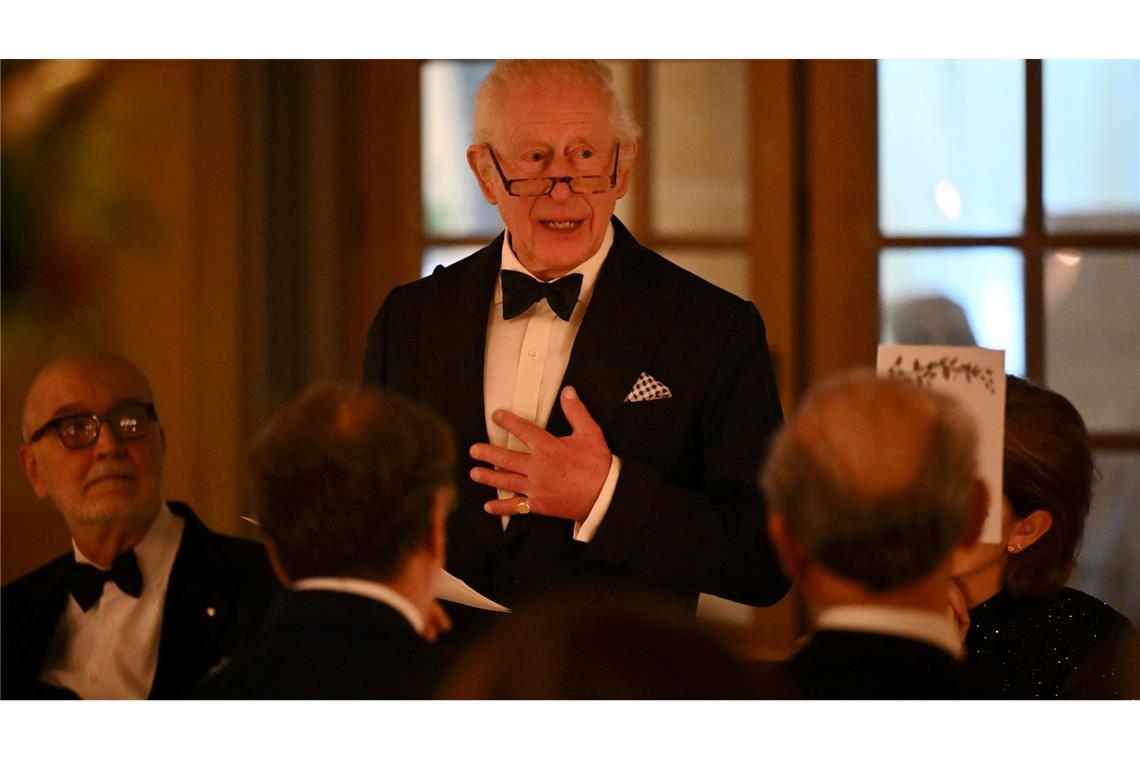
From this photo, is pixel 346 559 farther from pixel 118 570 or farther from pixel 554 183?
pixel 554 183

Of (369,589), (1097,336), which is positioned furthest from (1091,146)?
(369,589)

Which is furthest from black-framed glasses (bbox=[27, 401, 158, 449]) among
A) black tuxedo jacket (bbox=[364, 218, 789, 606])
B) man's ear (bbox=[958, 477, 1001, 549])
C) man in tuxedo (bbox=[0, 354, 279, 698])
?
man's ear (bbox=[958, 477, 1001, 549])

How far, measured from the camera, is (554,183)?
6.60 ft

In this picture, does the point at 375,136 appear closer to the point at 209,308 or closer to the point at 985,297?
the point at 209,308

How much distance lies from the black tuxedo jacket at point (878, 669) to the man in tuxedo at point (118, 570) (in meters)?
0.88

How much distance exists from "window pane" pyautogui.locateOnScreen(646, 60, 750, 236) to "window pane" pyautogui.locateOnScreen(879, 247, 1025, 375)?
0.28m

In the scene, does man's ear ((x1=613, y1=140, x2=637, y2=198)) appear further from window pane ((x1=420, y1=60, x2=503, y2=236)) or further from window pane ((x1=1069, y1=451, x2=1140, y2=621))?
window pane ((x1=1069, y1=451, x2=1140, y2=621))

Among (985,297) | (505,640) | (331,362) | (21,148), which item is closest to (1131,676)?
(985,297)

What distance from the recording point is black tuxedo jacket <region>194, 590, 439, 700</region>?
5.26ft

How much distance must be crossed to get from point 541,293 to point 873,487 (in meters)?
0.67

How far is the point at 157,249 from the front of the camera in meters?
2.16

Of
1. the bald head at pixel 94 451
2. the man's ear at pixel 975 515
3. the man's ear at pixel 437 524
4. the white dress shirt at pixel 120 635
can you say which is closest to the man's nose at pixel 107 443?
the bald head at pixel 94 451

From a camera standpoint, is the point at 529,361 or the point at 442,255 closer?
the point at 529,361

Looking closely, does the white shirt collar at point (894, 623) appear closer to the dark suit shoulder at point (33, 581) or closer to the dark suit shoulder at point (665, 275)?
the dark suit shoulder at point (665, 275)
